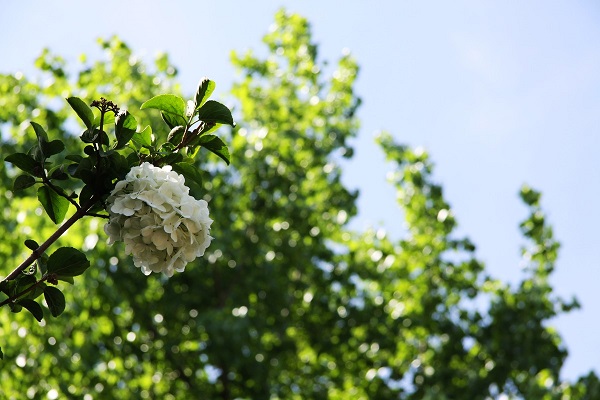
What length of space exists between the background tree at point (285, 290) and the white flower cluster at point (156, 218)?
172 inches

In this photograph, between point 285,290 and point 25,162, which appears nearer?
point 25,162

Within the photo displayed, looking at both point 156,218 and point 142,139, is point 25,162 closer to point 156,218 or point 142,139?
point 142,139

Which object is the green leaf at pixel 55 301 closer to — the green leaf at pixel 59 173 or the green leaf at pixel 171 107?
the green leaf at pixel 59 173

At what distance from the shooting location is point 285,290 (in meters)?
7.53

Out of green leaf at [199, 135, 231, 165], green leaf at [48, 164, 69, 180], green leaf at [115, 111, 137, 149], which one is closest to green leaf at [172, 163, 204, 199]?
green leaf at [199, 135, 231, 165]

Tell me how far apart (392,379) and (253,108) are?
3.21m

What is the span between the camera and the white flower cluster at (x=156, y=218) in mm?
1824

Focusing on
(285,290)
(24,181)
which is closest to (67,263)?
(24,181)

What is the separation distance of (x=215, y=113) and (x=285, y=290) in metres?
5.58

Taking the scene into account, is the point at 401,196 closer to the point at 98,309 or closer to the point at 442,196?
the point at 442,196

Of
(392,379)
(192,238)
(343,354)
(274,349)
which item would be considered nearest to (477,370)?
(392,379)

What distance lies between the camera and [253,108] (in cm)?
810

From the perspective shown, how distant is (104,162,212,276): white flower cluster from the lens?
1.82 m

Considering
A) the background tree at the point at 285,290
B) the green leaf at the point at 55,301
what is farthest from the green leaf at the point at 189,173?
the background tree at the point at 285,290
